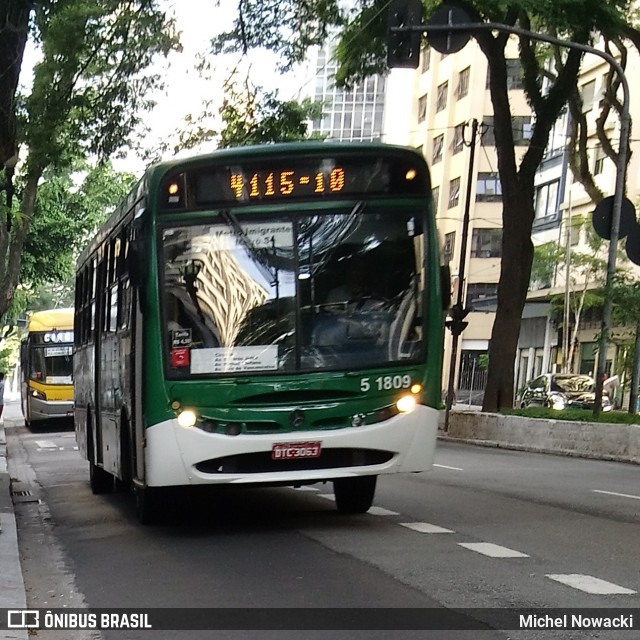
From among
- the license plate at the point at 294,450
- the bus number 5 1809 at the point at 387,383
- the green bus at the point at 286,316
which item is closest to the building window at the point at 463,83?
the green bus at the point at 286,316

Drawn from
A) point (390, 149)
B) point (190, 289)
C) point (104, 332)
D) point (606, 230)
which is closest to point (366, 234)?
point (390, 149)

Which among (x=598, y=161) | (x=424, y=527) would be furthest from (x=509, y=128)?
(x=598, y=161)

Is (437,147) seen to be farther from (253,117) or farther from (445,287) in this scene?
(445,287)

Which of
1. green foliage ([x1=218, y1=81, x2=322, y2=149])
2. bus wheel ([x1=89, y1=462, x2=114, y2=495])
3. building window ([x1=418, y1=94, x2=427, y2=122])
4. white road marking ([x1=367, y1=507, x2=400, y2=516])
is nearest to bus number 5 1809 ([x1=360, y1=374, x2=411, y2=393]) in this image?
white road marking ([x1=367, y1=507, x2=400, y2=516])

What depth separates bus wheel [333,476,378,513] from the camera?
12.0 meters

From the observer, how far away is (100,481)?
1612cm

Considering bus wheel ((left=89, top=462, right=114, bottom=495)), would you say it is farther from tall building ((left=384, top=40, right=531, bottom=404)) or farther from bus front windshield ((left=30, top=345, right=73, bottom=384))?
tall building ((left=384, top=40, right=531, bottom=404))

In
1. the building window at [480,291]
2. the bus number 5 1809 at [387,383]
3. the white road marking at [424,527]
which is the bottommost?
the white road marking at [424,527]

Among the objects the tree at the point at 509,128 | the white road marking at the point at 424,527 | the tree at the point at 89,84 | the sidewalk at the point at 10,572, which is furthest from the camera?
the tree at the point at 509,128

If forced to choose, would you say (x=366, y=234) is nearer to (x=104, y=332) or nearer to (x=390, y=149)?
(x=390, y=149)

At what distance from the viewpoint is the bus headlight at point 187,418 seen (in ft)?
34.1

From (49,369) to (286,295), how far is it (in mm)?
27018

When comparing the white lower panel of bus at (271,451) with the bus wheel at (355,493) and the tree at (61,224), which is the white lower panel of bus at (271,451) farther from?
the tree at (61,224)

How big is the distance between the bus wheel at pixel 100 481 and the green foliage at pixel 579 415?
10868mm
